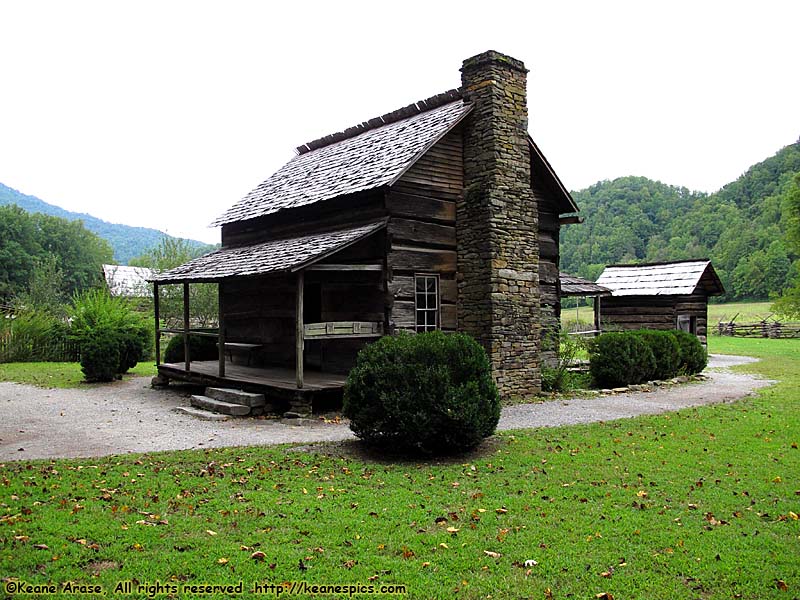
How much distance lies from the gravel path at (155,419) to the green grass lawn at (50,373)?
118 cm

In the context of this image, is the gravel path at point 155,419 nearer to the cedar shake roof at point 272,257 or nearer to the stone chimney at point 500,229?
the stone chimney at point 500,229

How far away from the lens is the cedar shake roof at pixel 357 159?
1482 cm

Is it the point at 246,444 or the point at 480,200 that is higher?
the point at 480,200

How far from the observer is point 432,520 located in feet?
21.1

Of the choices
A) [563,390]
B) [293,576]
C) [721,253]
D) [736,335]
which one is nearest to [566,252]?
[721,253]

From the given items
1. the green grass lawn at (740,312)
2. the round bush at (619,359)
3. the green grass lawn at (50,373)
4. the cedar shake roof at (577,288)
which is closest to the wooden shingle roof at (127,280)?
the green grass lawn at (50,373)

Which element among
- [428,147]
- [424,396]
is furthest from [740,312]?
[424,396]

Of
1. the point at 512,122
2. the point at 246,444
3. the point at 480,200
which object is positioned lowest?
the point at 246,444

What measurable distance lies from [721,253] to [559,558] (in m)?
65.6

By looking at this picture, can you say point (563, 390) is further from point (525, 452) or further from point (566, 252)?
point (566, 252)

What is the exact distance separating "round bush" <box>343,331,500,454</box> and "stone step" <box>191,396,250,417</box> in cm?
412

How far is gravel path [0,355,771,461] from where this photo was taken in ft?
34.0

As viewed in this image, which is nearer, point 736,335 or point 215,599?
point 215,599

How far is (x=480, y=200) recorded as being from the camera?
49.1 feet
